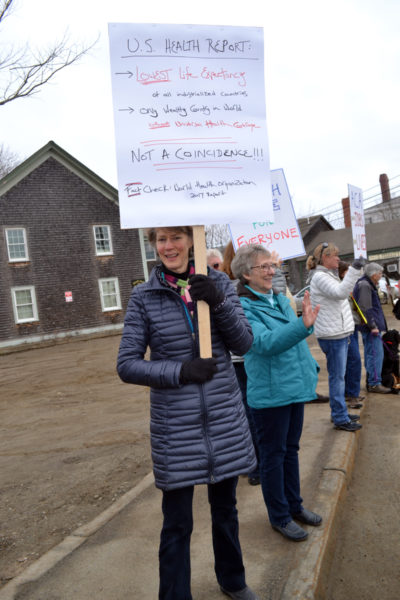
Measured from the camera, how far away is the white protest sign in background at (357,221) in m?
6.72

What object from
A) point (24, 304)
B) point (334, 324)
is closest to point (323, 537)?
point (334, 324)

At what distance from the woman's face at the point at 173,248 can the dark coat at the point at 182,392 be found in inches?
3.7

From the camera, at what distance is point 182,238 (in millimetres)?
2580

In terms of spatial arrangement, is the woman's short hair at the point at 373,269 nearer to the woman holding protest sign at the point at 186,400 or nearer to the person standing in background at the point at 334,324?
the person standing in background at the point at 334,324

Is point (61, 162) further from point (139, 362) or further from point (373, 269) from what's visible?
point (139, 362)

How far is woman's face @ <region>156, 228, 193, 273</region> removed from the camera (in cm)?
252

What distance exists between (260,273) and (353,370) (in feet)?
12.4

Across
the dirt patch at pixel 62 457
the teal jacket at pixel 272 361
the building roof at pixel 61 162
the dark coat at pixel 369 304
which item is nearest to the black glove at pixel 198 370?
the teal jacket at pixel 272 361

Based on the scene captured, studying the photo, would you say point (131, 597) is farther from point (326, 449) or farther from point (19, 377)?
point (19, 377)

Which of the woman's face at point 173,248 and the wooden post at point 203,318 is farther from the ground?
the woman's face at point 173,248

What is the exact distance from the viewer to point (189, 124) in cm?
262

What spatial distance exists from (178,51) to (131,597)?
2.90 m

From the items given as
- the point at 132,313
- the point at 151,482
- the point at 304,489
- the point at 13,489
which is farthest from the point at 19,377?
the point at 132,313

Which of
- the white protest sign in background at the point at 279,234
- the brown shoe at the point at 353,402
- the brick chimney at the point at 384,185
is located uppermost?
the brick chimney at the point at 384,185
